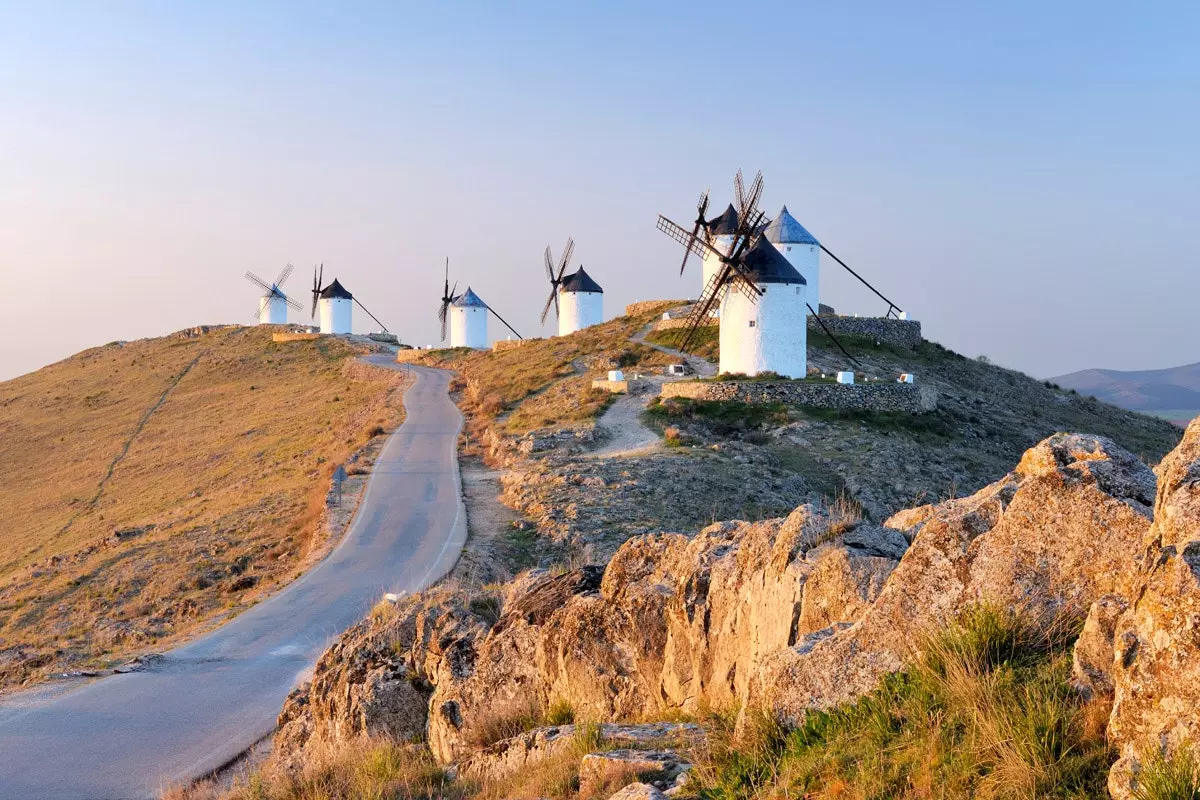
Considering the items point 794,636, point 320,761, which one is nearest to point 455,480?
point 320,761

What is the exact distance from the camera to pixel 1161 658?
4.23 meters

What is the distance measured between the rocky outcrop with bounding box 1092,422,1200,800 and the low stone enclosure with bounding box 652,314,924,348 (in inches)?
1981

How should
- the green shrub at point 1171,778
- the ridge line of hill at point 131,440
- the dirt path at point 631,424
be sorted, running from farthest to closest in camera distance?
the ridge line of hill at point 131,440
the dirt path at point 631,424
the green shrub at point 1171,778

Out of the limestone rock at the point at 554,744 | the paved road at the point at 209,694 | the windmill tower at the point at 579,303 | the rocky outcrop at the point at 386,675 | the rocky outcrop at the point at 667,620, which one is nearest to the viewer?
the limestone rock at the point at 554,744

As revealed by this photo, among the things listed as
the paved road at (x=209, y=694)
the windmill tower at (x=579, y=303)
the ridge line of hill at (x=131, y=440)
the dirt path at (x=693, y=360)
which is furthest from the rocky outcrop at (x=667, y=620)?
the windmill tower at (x=579, y=303)

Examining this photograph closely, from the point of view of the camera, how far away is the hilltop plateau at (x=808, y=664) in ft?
15.3

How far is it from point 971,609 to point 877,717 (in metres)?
0.80

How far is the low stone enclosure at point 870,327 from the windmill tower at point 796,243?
2.40m

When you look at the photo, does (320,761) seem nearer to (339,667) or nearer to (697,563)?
(339,667)

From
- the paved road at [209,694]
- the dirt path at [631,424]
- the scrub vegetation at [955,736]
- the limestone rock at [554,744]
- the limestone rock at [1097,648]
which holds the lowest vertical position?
the paved road at [209,694]

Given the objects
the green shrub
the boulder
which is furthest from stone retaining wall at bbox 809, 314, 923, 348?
the green shrub

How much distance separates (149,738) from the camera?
12164 millimetres

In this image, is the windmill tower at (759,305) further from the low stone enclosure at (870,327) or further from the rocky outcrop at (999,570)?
the rocky outcrop at (999,570)

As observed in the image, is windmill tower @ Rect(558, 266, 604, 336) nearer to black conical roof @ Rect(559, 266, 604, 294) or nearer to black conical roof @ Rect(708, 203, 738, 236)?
black conical roof @ Rect(559, 266, 604, 294)
